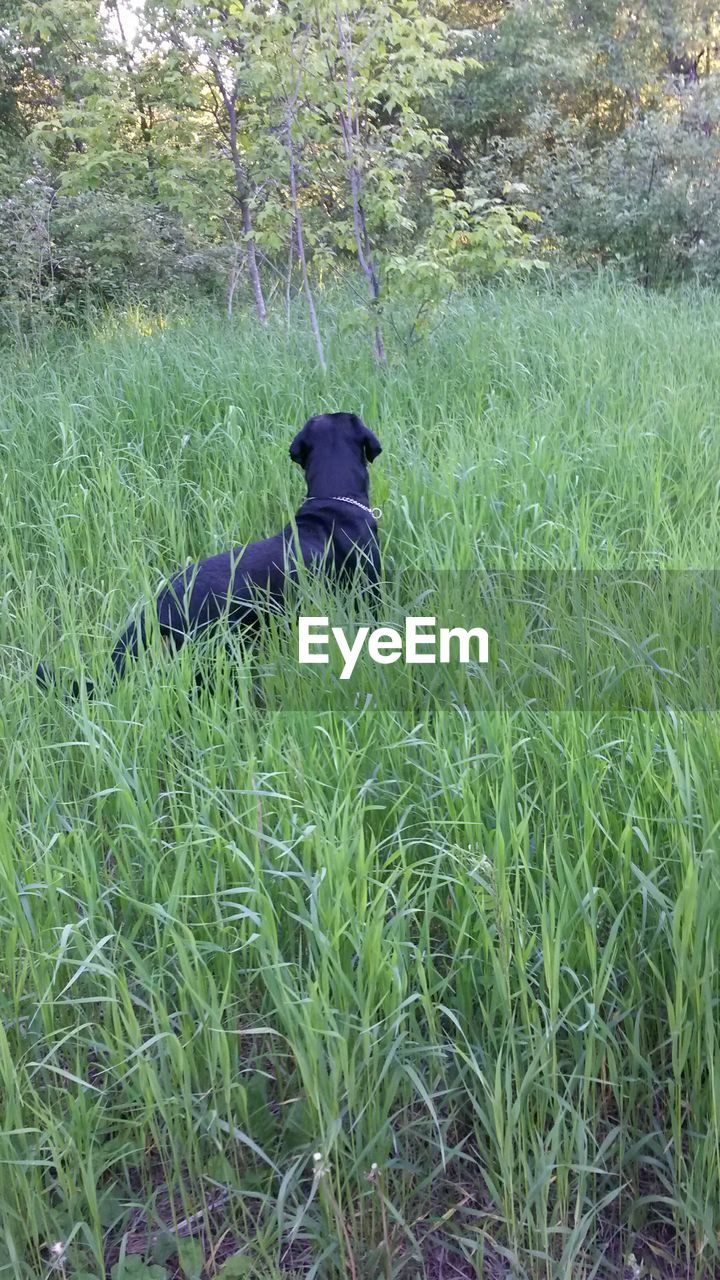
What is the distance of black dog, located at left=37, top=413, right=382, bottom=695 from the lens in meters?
2.78

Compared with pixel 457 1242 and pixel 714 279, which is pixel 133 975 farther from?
pixel 714 279

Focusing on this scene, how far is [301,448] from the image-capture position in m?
3.45

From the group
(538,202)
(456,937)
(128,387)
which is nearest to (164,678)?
(456,937)

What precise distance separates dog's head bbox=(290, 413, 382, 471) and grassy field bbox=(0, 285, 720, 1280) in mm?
822

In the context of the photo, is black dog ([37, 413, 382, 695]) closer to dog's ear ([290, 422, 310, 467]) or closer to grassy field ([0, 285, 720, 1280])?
dog's ear ([290, 422, 310, 467])

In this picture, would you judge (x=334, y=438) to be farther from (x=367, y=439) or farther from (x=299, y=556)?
(x=299, y=556)

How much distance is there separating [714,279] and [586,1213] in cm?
951

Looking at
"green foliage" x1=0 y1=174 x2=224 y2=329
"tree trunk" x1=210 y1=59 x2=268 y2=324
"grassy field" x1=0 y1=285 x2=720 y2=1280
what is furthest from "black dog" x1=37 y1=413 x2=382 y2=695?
"green foliage" x1=0 y1=174 x2=224 y2=329

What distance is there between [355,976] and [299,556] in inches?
58.2

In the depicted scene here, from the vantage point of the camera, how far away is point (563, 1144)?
1.47 meters

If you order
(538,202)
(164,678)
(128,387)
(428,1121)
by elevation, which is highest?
(538,202)

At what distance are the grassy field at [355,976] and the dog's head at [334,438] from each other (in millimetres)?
822

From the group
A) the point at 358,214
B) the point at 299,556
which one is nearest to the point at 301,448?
the point at 299,556

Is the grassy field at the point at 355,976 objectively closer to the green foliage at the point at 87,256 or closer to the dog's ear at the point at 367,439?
the dog's ear at the point at 367,439
